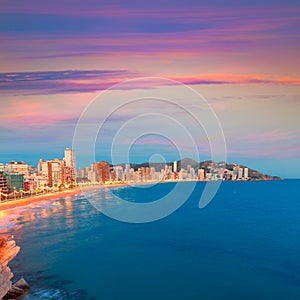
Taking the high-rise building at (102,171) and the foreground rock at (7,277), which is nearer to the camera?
the foreground rock at (7,277)

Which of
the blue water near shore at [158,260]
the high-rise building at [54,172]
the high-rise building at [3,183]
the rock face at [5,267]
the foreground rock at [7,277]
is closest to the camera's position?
the rock face at [5,267]

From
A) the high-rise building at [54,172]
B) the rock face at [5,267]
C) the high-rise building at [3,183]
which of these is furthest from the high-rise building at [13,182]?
the rock face at [5,267]

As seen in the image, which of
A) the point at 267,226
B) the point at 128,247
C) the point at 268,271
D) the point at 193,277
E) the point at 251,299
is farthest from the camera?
the point at 267,226

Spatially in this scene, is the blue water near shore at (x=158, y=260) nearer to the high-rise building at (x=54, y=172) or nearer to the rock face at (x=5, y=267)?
the rock face at (x=5, y=267)

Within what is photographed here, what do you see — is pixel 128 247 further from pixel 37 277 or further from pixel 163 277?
pixel 37 277

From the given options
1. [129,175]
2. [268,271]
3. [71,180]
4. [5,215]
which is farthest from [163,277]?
[129,175]

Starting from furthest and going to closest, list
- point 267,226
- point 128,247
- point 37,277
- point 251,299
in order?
1. point 267,226
2. point 128,247
3. point 37,277
4. point 251,299
